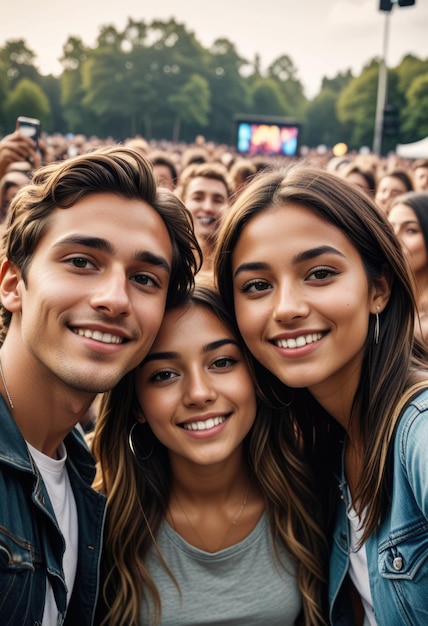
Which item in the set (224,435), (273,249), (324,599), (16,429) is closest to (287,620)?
(324,599)

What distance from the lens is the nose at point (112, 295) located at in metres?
1.94

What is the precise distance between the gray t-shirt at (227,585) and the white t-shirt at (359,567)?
0.27 m

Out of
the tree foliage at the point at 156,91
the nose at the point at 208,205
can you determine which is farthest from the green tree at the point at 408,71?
the nose at the point at 208,205

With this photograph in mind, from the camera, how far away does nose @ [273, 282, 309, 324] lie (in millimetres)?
2029

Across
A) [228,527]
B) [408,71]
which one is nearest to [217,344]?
[228,527]

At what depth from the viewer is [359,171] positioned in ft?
23.3

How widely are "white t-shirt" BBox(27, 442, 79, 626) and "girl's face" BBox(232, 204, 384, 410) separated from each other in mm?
950

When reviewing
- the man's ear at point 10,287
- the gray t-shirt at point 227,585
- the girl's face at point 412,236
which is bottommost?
the gray t-shirt at point 227,585

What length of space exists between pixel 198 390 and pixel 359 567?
960 mm

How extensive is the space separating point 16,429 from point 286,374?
3.31ft

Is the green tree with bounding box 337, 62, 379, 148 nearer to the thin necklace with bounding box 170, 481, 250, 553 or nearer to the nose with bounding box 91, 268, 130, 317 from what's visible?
the thin necklace with bounding box 170, 481, 250, 553

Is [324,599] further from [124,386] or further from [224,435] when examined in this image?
[124,386]

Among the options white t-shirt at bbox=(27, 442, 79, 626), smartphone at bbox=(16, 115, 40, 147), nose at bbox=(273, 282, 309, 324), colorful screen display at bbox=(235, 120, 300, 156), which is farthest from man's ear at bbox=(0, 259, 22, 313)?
colorful screen display at bbox=(235, 120, 300, 156)

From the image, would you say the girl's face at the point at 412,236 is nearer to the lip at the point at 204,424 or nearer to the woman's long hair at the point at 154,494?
the woman's long hair at the point at 154,494
